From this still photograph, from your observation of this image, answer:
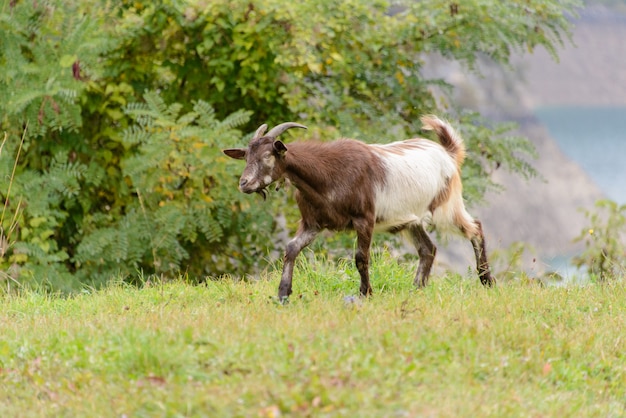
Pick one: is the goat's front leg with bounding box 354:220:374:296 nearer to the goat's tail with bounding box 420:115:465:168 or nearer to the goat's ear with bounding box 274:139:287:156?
the goat's ear with bounding box 274:139:287:156

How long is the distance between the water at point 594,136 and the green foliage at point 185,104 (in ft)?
102

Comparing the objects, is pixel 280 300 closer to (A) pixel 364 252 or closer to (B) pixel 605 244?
(A) pixel 364 252

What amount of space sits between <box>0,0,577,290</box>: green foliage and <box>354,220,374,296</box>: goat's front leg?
348 cm

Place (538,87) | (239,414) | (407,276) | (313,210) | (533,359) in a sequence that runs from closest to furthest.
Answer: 1. (239,414)
2. (533,359)
3. (313,210)
4. (407,276)
5. (538,87)

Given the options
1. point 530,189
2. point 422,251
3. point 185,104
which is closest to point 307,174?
point 422,251

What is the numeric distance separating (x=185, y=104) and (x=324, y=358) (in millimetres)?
7209

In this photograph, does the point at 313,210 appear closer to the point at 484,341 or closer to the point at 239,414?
the point at 484,341

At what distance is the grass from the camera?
15.4 ft

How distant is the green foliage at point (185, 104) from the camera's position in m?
10.4

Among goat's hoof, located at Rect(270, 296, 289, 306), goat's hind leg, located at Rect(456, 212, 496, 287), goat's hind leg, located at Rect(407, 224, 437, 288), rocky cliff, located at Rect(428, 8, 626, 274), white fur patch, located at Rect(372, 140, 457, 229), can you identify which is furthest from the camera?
rocky cliff, located at Rect(428, 8, 626, 274)

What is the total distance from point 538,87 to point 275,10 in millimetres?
44204

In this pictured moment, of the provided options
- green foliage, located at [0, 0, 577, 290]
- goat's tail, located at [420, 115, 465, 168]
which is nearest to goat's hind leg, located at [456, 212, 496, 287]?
goat's tail, located at [420, 115, 465, 168]

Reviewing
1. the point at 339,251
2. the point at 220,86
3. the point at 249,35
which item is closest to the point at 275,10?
the point at 249,35

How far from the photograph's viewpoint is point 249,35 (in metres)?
10.9
